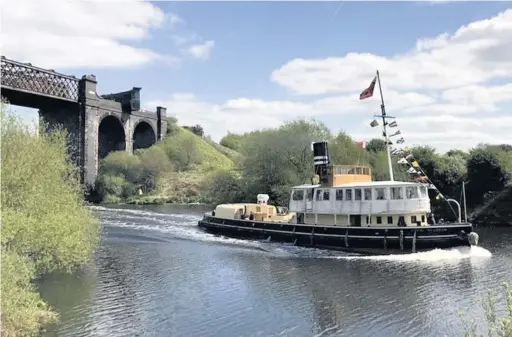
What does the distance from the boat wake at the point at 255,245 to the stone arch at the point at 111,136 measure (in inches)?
1701

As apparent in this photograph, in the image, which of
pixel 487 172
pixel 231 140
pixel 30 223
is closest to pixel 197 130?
pixel 231 140

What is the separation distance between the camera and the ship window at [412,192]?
109 feet

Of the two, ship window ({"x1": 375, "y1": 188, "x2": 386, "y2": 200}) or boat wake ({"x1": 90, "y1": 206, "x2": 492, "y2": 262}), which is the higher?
ship window ({"x1": 375, "y1": 188, "x2": 386, "y2": 200})

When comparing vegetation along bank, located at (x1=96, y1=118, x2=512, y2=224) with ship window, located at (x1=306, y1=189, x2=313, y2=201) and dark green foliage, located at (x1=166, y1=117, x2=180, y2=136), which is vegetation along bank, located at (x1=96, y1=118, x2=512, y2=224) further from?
ship window, located at (x1=306, y1=189, x2=313, y2=201)

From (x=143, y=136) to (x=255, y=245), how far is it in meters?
78.1

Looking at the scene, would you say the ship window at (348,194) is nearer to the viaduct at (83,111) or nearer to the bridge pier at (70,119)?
the viaduct at (83,111)

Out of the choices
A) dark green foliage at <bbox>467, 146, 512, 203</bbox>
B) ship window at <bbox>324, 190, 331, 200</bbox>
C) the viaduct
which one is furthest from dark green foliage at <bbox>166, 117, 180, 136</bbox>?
ship window at <bbox>324, 190, 331, 200</bbox>

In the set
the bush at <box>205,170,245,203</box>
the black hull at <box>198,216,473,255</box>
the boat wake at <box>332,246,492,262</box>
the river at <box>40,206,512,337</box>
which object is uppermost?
the bush at <box>205,170,245,203</box>

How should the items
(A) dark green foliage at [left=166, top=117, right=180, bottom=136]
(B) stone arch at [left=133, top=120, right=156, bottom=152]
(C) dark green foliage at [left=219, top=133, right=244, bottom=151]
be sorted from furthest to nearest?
(C) dark green foliage at [left=219, top=133, right=244, bottom=151], (A) dark green foliage at [left=166, top=117, right=180, bottom=136], (B) stone arch at [left=133, top=120, right=156, bottom=152]

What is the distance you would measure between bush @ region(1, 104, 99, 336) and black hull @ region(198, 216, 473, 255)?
56.5ft

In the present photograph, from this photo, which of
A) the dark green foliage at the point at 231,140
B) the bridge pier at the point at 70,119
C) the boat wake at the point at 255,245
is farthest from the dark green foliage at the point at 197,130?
the boat wake at the point at 255,245

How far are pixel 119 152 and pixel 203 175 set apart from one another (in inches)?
638

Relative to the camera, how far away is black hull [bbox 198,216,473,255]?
32344 millimetres

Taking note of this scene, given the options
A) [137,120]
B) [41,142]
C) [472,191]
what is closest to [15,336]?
[41,142]
